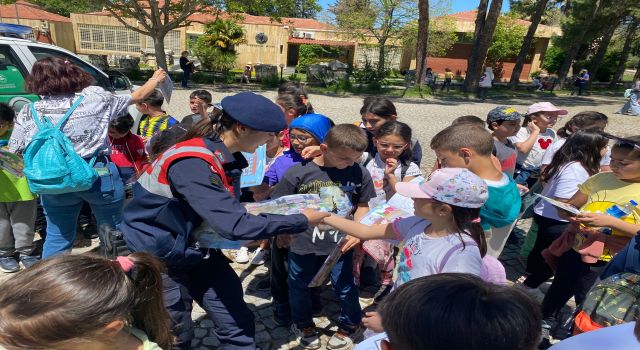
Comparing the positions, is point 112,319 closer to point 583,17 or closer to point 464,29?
point 583,17

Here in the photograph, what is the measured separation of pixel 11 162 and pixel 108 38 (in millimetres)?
35952

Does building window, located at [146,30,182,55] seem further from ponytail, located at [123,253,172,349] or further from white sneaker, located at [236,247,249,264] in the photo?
ponytail, located at [123,253,172,349]

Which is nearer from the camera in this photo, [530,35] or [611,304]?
[611,304]

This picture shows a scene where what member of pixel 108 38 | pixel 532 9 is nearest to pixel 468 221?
pixel 532 9

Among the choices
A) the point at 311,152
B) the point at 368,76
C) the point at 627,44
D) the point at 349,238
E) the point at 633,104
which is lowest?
the point at 349,238

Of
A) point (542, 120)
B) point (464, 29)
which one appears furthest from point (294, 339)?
point (464, 29)

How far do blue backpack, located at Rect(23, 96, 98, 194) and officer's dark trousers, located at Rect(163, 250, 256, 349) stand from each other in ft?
4.26

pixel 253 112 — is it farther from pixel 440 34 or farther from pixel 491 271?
pixel 440 34

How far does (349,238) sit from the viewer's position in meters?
2.59

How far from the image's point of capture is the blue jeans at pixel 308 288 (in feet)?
9.08

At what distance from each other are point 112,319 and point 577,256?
280cm

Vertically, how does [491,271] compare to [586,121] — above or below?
below

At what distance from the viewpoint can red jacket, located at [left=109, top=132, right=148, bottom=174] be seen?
393 centimetres

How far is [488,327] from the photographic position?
101 centimetres
